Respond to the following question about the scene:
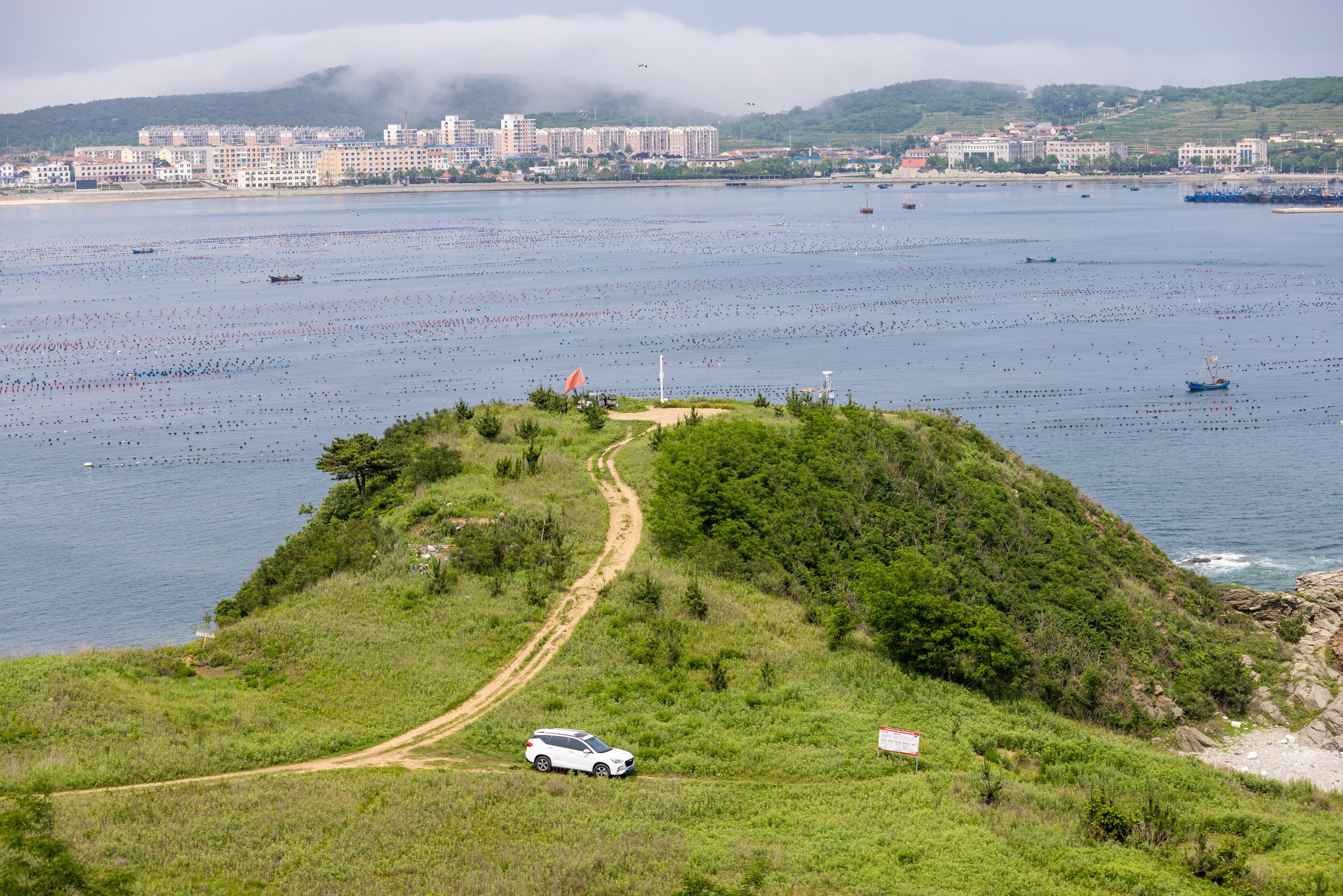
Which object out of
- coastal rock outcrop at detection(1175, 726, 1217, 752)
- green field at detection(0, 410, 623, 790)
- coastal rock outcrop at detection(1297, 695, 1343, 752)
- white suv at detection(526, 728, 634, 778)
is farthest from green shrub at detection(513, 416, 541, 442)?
coastal rock outcrop at detection(1297, 695, 1343, 752)

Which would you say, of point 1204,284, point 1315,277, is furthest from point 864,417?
point 1315,277

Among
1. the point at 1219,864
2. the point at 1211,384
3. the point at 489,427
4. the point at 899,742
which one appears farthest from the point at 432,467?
the point at 1211,384

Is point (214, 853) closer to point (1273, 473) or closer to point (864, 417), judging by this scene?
point (864, 417)

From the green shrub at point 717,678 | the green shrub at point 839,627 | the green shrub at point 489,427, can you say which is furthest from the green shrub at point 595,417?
the green shrub at point 717,678

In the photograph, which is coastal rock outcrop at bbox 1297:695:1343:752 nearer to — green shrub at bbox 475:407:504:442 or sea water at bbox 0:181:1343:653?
sea water at bbox 0:181:1343:653

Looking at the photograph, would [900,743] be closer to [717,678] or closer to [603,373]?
[717,678]

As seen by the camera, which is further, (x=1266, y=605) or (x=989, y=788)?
(x=1266, y=605)
